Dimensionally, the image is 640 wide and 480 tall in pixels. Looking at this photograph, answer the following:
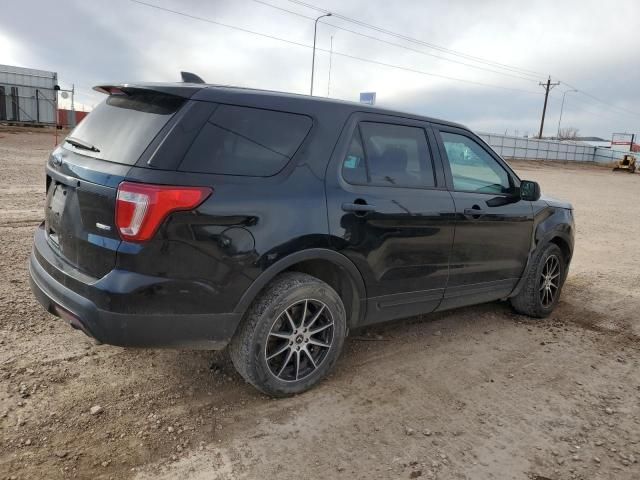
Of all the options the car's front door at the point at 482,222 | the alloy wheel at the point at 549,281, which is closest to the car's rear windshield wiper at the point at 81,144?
the car's front door at the point at 482,222

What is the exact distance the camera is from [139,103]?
301 cm

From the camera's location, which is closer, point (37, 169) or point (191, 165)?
point (191, 165)

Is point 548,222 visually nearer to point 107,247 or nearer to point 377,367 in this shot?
point 377,367

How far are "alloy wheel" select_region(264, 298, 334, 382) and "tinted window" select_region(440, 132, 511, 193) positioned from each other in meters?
1.55

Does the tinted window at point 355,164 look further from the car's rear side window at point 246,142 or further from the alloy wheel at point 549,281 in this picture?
the alloy wheel at point 549,281

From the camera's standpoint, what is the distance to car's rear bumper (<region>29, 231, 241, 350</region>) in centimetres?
265

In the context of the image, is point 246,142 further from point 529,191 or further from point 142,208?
point 529,191

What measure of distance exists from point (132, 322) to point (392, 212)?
1.77 m

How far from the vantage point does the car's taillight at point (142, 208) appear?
258 cm

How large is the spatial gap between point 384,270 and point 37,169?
39.3ft

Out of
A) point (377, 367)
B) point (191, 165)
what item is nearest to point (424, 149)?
point (377, 367)

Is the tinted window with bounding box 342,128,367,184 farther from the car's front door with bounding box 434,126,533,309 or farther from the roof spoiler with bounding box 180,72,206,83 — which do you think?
the roof spoiler with bounding box 180,72,206,83

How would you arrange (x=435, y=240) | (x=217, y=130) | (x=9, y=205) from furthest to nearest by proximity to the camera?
(x=9, y=205) < (x=435, y=240) < (x=217, y=130)

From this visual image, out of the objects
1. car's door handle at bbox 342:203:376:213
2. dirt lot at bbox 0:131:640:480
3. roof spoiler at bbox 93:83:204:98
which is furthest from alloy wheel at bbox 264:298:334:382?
roof spoiler at bbox 93:83:204:98
